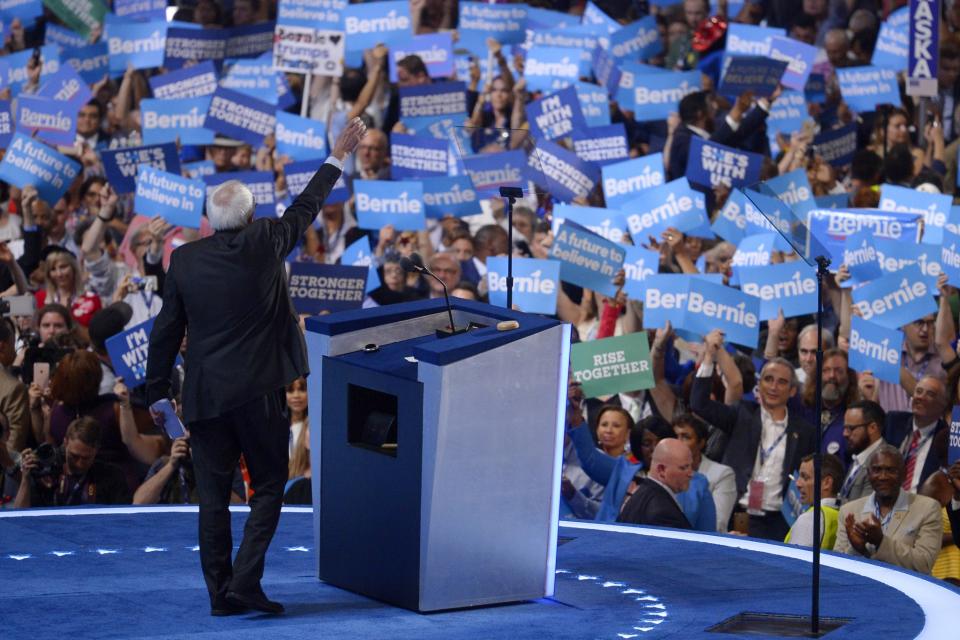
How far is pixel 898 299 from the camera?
→ 9.18m

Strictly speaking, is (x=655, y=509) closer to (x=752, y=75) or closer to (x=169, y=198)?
(x=169, y=198)

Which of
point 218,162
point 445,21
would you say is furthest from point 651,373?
point 445,21

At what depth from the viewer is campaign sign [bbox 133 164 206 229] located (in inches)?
438

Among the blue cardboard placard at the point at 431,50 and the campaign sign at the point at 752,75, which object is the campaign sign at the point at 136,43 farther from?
the campaign sign at the point at 752,75

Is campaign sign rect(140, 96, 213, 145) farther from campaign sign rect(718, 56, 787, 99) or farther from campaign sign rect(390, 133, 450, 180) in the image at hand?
campaign sign rect(718, 56, 787, 99)

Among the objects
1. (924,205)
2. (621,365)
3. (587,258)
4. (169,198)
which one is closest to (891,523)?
(621,365)

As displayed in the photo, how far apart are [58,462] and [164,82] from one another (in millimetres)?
5508

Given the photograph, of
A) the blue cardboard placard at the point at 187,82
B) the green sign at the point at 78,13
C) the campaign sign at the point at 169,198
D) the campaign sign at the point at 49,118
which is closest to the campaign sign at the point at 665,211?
the campaign sign at the point at 169,198

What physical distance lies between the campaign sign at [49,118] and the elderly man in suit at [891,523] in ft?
23.0

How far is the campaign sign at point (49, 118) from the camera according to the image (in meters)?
12.6

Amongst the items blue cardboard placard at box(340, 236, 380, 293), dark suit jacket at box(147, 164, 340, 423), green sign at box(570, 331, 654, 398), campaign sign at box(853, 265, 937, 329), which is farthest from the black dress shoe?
blue cardboard placard at box(340, 236, 380, 293)

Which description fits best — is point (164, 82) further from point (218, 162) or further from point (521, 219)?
point (521, 219)

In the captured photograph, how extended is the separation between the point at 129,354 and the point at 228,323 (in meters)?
3.67

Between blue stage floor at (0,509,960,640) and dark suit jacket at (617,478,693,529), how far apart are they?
0.44 meters
